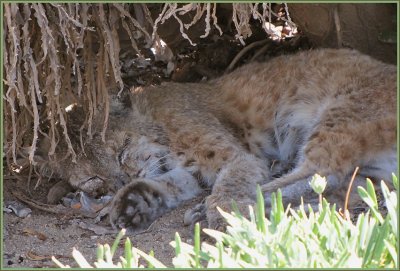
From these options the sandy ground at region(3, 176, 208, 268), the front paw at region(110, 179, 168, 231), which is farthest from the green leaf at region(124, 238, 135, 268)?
the front paw at region(110, 179, 168, 231)

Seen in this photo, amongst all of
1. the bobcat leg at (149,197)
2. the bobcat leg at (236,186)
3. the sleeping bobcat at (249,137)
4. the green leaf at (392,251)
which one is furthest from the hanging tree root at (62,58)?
the green leaf at (392,251)

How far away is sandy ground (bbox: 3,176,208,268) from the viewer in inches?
139

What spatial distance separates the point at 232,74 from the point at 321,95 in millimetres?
720

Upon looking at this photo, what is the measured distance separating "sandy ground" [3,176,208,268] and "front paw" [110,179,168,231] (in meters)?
0.07

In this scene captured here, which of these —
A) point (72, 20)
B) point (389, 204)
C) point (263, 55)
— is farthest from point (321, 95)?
point (389, 204)

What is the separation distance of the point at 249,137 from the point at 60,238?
4.47 ft

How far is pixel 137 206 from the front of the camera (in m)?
4.16

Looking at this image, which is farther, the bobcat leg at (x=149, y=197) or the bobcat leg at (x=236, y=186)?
the bobcat leg at (x=149, y=197)

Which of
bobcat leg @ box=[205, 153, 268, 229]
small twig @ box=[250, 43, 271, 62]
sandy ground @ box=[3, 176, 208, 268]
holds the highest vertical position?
small twig @ box=[250, 43, 271, 62]

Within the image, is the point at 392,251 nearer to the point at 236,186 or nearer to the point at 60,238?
the point at 236,186

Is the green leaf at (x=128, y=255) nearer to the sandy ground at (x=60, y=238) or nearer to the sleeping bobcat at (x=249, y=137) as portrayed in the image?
the sandy ground at (x=60, y=238)

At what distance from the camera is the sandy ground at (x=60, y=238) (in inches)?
139

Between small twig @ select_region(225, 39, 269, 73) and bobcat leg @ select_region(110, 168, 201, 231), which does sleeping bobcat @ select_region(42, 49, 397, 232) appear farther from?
small twig @ select_region(225, 39, 269, 73)

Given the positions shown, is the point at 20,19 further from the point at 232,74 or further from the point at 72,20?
the point at 232,74
